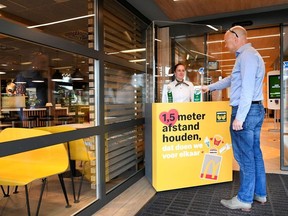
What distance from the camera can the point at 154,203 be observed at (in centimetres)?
282

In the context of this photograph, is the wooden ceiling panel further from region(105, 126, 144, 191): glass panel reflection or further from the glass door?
region(105, 126, 144, 191): glass panel reflection

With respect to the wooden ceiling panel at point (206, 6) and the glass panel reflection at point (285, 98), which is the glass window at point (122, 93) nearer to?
the wooden ceiling panel at point (206, 6)

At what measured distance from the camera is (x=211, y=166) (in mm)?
3338

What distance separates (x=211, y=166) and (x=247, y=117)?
102cm

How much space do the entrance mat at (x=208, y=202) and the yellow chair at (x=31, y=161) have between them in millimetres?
947

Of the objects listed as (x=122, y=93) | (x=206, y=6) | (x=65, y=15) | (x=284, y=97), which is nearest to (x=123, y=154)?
(x=122, y=93)

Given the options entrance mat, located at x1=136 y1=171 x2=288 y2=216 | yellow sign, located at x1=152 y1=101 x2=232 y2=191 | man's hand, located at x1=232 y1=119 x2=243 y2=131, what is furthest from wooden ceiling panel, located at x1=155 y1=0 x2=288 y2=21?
entrance mat, located at x1=136 y1=171 x2=288 y2=216

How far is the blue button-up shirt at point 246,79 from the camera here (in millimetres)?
2471

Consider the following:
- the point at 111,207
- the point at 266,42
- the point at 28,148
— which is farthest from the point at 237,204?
the point at 266,42

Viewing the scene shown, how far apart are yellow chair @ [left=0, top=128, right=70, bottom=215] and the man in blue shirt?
5.70 ft

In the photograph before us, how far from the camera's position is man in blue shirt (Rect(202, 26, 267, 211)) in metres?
2.49

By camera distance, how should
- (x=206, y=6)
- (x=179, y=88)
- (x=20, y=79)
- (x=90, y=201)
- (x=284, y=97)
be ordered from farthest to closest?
1. (x=20, y=79)
2. (x=284, y=97)
3. (x=206, y=6)
4. (x=179, y=88)
5. (x=90, y=201)

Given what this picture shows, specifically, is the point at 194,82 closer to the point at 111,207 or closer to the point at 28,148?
the point at 111,207

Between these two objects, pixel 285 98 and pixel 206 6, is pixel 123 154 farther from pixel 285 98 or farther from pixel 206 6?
pixel 285 98
